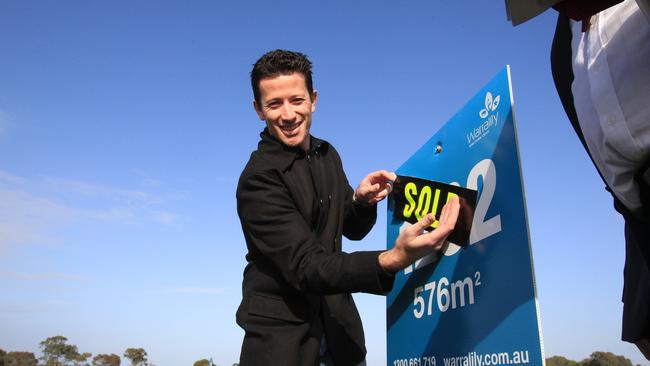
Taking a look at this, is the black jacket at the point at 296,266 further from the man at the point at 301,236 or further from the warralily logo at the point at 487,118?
the warralily logo at the point at 487,118

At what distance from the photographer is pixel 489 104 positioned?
251cm

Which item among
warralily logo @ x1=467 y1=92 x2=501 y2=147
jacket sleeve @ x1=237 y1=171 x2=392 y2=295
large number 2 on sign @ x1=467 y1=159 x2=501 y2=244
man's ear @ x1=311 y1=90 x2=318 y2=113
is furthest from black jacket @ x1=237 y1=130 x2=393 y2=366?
warralily logo @ x1=467 y1=92 x2=501 y2=147

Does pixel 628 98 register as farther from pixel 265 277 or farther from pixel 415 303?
pixel 415 303

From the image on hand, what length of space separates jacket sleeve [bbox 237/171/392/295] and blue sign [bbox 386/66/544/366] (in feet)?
1.68

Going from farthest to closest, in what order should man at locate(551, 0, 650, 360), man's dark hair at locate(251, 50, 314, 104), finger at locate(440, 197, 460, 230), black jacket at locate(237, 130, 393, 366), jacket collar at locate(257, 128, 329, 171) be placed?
man's dark hair at locate(251, 50, 314, 104), jacket collar at locate(257, 128, 329, 171), finger at locate(440, 197, 460, 230), black jacket at locate(237, 130, 393, 366), man at locate(551, 0, 650, 360)

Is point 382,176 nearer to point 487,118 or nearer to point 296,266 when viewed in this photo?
point 487,118

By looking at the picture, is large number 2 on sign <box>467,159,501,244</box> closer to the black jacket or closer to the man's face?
the black jacket

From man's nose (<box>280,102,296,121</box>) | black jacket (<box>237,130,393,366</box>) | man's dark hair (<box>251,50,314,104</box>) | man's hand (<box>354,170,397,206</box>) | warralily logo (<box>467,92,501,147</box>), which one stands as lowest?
black jacket (<box>237,130,393,366</box>)

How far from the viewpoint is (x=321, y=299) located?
250 cm

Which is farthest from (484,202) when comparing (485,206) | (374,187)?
(374,187)

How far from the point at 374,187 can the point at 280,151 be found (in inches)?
22.6

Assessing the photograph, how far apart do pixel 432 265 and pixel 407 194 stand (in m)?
0.45

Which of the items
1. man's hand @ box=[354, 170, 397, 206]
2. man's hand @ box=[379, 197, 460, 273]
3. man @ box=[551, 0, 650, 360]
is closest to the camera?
man @ box=[551, 0, 650, 360]

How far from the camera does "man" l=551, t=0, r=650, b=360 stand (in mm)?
1153
